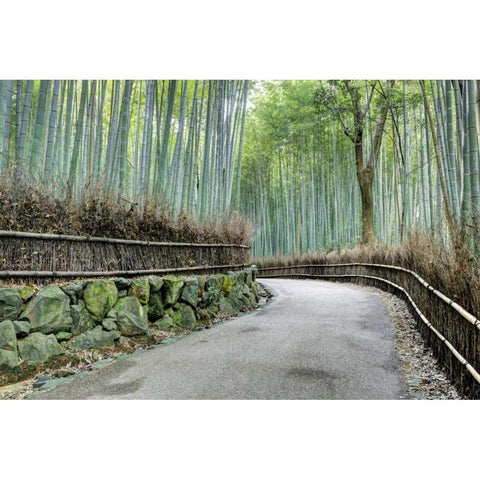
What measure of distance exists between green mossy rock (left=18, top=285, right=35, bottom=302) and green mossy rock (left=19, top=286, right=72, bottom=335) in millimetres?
27

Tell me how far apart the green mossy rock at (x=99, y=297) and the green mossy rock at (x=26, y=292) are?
1.26 feet

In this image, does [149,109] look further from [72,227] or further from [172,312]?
[172,312]

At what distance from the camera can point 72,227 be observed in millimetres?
2850

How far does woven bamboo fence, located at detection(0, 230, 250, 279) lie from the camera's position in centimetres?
247

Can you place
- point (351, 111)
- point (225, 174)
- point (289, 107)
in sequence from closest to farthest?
point (225, 174), point (351, 111), point (289, 107)

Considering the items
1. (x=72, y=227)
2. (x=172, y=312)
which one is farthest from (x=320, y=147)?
(x=72, y=227)

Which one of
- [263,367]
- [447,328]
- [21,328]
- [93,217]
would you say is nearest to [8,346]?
[21,328]

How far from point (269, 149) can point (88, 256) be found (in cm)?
887

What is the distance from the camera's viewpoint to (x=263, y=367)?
2467mm

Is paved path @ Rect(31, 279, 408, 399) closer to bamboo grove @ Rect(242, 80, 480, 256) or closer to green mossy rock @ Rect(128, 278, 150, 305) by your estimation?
green mossy rock @ Rect(128, 278, 150, 305)

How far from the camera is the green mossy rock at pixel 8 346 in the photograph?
7.27 ft
